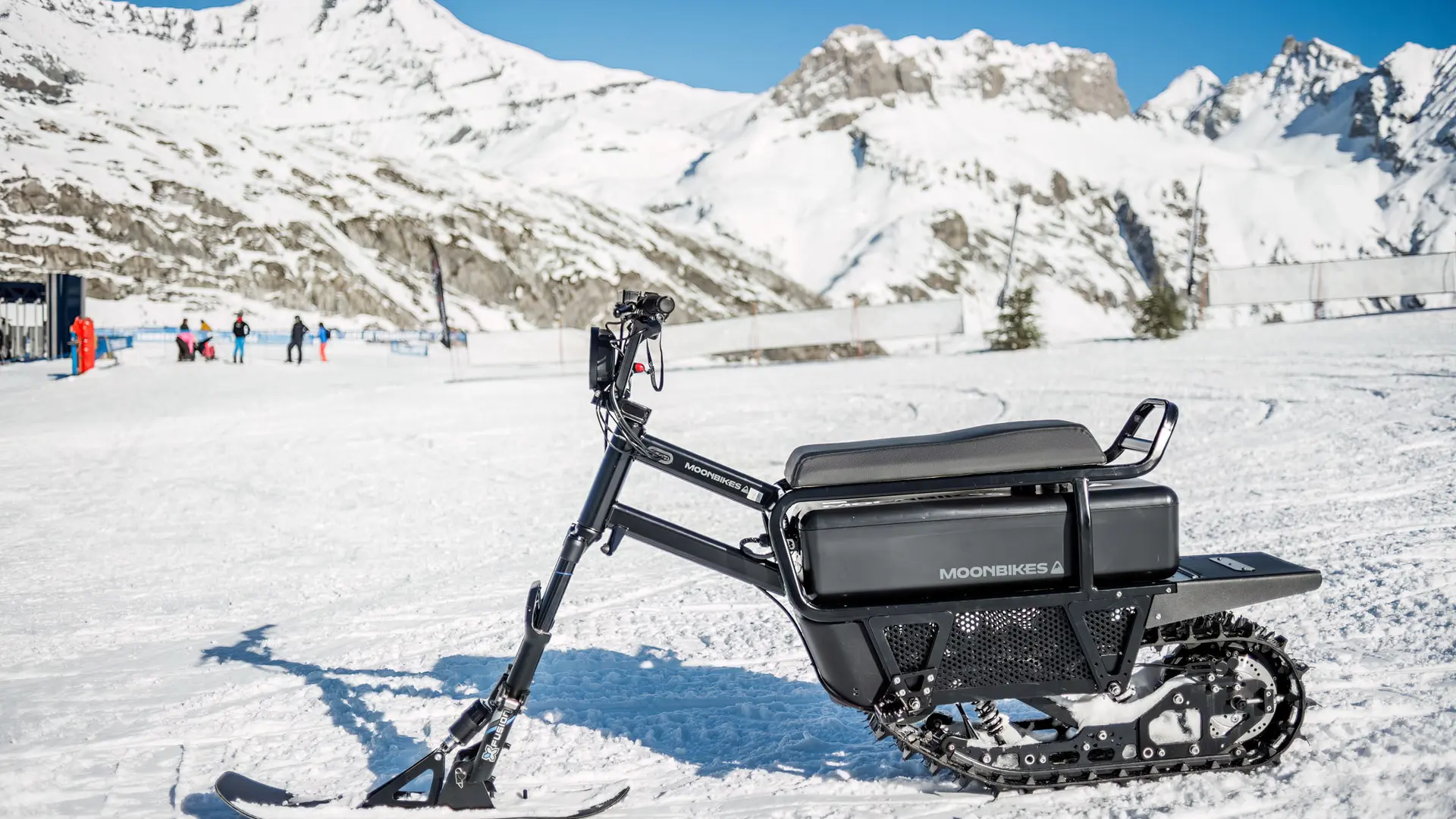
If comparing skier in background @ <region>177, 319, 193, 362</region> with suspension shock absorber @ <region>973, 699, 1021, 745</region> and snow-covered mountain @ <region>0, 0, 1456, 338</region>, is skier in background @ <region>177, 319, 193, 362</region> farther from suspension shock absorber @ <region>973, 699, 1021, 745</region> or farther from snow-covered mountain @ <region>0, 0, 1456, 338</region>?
snow-covered mountain @ <region>0, 0, 1456, 338</region>

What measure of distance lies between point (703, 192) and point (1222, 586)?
413 ft

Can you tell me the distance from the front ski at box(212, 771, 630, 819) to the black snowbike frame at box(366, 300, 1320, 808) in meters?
0.10

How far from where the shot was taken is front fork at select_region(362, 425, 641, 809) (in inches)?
111

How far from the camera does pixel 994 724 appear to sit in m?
3.02

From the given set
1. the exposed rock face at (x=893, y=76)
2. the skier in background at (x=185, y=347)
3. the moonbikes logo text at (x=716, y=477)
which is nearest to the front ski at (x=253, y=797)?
the moonbikes logo text at (x=716, y=477)

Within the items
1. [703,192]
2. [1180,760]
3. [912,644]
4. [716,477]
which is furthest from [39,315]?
[703,192]

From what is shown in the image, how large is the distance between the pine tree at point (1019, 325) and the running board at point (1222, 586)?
19392 mm

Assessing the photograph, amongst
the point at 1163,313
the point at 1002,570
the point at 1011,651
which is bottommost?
the point at 1011,651

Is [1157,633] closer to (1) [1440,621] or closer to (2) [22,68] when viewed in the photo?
(1) [1440,621]

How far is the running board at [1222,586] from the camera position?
2980mm

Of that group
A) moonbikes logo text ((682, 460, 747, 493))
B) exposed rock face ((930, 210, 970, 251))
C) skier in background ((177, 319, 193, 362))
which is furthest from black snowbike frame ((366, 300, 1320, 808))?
exposed rock face ((930, 210, 970, 251))

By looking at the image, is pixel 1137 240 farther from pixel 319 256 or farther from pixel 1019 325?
pixel 1019 325

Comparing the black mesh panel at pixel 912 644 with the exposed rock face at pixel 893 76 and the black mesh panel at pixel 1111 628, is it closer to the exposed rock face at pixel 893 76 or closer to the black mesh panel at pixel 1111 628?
the black mesh panel at pixel 1111 628

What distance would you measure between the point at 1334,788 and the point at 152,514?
8.94 meters
